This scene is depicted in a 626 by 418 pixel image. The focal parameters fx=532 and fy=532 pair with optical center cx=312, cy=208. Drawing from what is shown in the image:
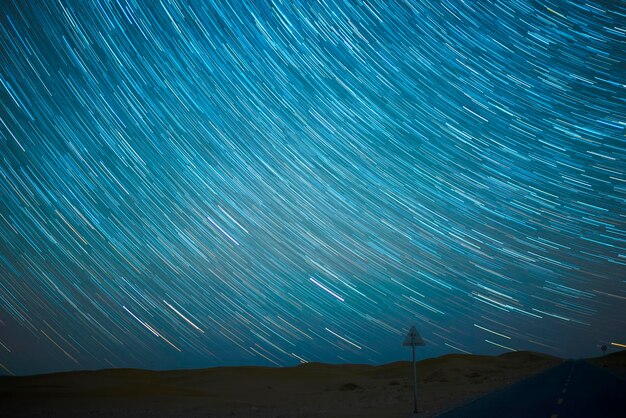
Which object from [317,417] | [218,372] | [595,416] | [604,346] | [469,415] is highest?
[604,346]

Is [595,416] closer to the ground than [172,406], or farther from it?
farther from it

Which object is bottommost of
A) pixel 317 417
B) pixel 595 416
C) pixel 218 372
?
pixel 218 372

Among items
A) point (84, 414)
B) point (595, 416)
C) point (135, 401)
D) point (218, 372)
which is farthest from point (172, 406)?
point (218, 372)

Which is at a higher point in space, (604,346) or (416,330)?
(604,346)

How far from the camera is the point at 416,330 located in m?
14.7

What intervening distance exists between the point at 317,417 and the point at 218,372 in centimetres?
5501

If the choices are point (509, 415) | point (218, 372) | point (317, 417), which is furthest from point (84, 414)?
point (218, 372)

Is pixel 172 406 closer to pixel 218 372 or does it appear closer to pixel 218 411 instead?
pixel 218 411

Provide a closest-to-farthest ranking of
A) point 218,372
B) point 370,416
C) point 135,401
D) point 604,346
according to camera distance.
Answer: point 370,416 < point 135,401 < point 218,372 < point 604,346

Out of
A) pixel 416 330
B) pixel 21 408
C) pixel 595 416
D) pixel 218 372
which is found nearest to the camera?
pixel 595 416

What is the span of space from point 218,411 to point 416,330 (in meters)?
10.9

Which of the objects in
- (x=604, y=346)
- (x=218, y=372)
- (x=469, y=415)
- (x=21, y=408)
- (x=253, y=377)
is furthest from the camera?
(x=604, y=346)

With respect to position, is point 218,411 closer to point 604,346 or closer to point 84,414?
point 84,414

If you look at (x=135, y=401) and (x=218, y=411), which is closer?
(x=218, y=411)
